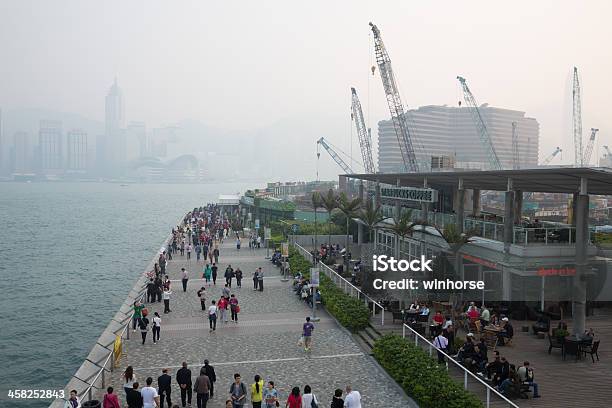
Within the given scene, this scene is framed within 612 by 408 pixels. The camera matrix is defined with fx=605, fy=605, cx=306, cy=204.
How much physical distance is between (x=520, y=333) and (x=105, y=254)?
53.1 metres

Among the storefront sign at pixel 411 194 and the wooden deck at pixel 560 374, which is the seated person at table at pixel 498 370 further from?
the storefront sign at pixel 411 194

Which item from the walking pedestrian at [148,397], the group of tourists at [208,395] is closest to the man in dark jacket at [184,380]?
the group of tourists at [208,395]

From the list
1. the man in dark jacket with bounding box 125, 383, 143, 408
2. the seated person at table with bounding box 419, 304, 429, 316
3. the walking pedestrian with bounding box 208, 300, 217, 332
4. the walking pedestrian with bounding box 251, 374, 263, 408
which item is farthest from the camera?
the walking pedestrian with bounding box 208, 300, 217, 332

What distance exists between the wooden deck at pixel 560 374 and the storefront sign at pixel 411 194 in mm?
8316

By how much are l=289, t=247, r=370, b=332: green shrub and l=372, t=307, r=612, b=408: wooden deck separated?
1.10 m

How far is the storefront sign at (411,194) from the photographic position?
1034 inches

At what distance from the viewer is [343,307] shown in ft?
69.8

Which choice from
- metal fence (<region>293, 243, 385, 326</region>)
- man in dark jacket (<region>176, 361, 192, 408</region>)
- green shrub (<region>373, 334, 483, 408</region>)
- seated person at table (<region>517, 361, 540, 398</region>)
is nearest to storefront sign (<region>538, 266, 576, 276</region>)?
metal fence (<region>293, 243, 385, 326</region>)

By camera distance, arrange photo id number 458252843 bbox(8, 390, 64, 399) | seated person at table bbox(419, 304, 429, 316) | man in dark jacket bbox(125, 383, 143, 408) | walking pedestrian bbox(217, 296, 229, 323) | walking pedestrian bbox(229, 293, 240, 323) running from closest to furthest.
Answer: man in dark jacket bbox(125, 383, 143, 408) → seated person at table bbox(419, 304, 429, 316) → photo id number 458252843 bbox(8, 390, 64, 399) → walking pedestrian bbox(217, 296, 229, 323) → walking pedestrian bbox(229, 293, 240, 323)

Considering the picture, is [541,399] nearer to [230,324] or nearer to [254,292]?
[230,324]

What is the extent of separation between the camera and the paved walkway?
14.8m

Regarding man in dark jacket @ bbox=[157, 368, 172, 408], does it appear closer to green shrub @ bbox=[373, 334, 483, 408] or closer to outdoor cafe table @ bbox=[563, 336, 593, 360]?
green shrub @ bbox=[373, 334, 483, 408]

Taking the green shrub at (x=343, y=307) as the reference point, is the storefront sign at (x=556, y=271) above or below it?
above

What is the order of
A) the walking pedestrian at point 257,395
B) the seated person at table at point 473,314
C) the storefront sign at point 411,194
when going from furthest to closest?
1. the storefront sign at point 411,194
2. the seated person at table at point 473,314
3. the walking pedestrian at point 257,395
